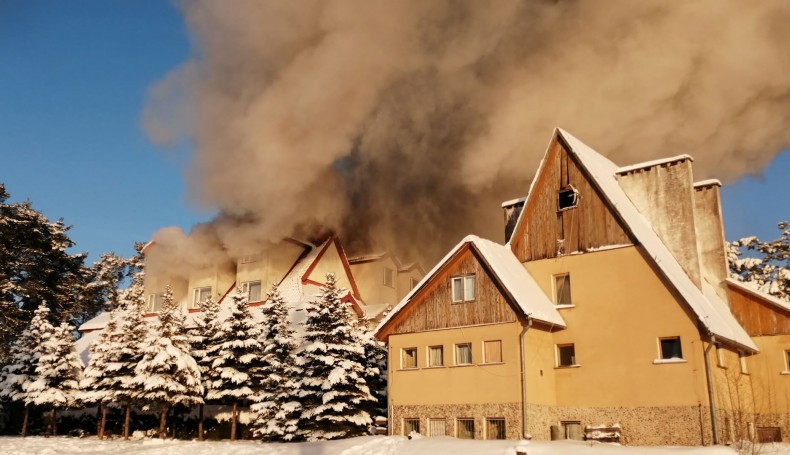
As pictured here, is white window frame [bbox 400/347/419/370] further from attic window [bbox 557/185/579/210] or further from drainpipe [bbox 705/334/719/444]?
drainpipe [bbox 705/334/719/444]

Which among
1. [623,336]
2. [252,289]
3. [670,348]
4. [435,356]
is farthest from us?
[252,289]

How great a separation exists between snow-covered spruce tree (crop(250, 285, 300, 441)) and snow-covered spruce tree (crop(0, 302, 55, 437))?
515 inches

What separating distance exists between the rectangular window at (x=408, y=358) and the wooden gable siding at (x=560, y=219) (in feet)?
18.5

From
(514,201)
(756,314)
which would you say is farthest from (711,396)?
(514,201)

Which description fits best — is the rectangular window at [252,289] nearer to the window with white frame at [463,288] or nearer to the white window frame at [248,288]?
the white window frame at [248,288]

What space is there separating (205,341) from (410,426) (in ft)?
39.3

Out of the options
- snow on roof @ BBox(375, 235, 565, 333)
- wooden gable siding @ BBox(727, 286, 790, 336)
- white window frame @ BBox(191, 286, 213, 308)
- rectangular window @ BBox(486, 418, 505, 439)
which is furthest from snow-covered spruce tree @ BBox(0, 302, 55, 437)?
wooden gable siding @ BBox(727, 286, 790, 336)

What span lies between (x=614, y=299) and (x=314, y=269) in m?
22.0

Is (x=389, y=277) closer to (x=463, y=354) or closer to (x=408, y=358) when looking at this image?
(x=408, y=358)

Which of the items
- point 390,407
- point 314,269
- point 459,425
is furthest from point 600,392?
point 314,269

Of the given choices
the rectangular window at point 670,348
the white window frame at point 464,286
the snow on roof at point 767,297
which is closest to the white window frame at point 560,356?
the rectangular window at point 670,348

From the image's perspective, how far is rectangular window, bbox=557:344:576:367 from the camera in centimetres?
2709

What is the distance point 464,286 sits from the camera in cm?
2752

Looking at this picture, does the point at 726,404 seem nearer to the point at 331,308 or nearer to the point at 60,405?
the point at 331,308
